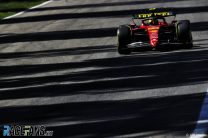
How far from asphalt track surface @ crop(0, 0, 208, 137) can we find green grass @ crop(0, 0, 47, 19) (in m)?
8.45

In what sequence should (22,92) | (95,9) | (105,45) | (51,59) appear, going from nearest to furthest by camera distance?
(22,92)
(51,59)
(105,45)
(95,9)

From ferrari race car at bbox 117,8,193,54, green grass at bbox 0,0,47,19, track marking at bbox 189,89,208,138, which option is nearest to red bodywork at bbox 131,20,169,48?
ferrari race car at bbox 117,8,193,54

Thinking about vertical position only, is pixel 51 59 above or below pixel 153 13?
below

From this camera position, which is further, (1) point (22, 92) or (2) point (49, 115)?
(1) point (22, 92)

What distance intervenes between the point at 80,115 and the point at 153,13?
24.0ft

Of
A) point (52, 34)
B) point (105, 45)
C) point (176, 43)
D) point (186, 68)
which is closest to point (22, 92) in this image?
point (186, 68)

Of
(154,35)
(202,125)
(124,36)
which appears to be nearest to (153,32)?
(154,35)

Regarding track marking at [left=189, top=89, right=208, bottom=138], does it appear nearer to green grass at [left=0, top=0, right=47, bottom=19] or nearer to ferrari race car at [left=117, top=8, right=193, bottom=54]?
ferrari race car at [left=117, top=8, right=193, bottom=54]

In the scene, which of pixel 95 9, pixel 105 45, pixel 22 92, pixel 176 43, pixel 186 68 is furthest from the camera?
Answer: pixel 95 9

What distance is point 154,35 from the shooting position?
18.1m

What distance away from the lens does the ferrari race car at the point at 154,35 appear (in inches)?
702

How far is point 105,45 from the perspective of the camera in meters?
20.9

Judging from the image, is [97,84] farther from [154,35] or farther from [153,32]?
[153,32]

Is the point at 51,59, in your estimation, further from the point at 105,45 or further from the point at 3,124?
the point at 3,124
